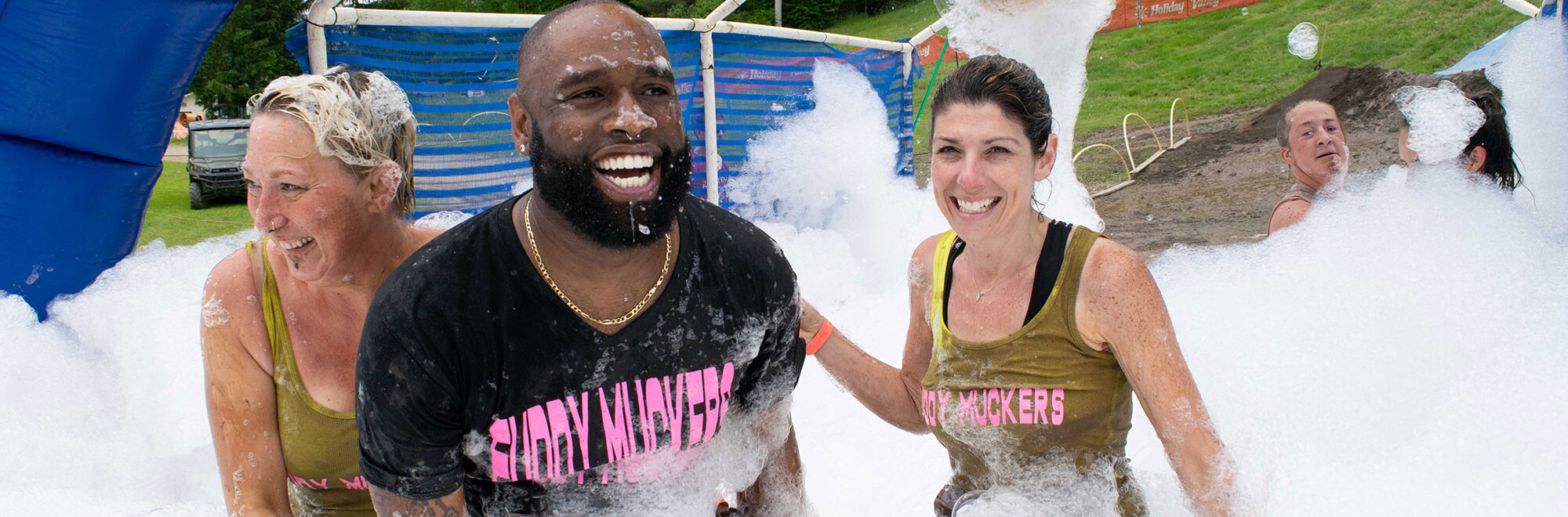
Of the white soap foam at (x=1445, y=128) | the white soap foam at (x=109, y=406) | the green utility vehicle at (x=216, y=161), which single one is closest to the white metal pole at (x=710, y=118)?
the white soap foam at (x=109, y=406)

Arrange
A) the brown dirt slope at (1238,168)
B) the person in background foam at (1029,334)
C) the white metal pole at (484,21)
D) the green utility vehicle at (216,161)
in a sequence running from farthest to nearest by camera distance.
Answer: the green utility vehicle at (216,161) < the brown dirt slope at (1238,168) < the white metal pole at (484,21) < the person in background foam at (1029,334)

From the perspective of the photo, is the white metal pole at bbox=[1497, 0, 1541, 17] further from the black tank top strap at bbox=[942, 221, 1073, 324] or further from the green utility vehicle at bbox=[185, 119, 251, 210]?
the green utility vehicle at bbox=[185, 119, 251, 210]

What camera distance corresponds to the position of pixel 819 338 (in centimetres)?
212

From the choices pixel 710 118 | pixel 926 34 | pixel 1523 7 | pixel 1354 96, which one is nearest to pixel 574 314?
pixel 710 118

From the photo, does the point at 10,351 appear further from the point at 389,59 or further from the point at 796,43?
the point at 796,43

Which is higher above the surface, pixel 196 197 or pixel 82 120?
pixel 82 120

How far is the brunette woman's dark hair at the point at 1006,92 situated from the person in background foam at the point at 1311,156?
2.46 m

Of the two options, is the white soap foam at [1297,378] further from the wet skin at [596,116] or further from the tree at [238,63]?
the tree at [238,63]

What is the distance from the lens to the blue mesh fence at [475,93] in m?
3.67

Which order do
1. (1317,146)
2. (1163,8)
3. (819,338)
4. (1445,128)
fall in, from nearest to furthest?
(819,338)
(1317,146)
(1445,128)
(1163,8)

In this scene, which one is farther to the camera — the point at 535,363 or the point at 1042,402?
the point at 1042,402

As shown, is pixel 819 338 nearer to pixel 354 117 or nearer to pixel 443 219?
pixel 354 117

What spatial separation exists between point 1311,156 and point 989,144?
8.62 ft

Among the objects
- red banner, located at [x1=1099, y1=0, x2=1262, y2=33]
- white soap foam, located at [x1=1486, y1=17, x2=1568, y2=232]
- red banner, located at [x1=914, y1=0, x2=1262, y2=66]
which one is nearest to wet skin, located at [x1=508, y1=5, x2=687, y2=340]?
white soap foam, located at [x1=1486, y1=17, x2=1568, y2=232]
